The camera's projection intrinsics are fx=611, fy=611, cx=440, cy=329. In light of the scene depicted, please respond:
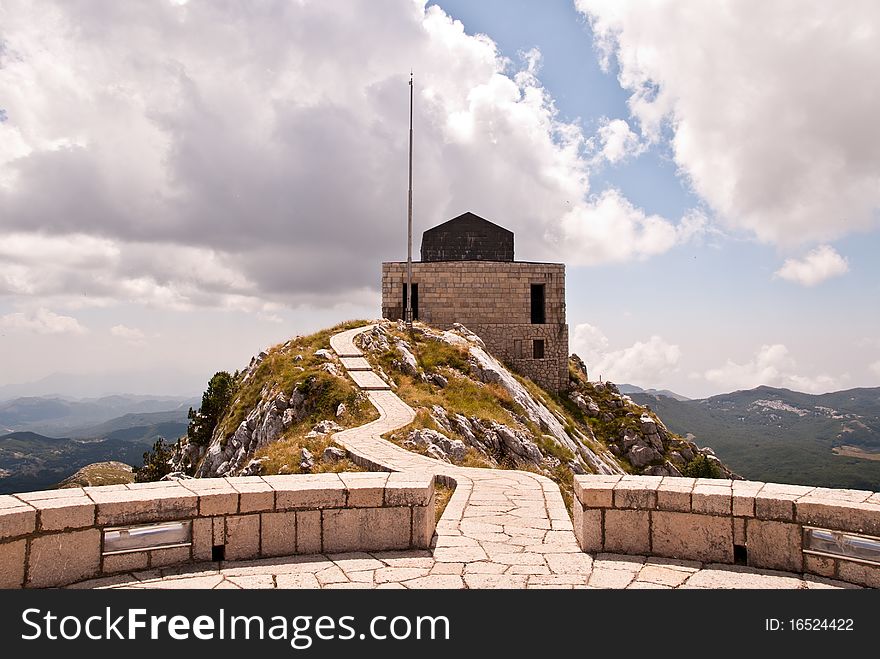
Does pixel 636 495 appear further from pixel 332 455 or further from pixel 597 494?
pixel 332 455

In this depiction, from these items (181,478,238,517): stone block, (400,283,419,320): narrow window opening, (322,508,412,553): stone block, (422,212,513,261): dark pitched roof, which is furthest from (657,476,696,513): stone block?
(422,212,513,261): dark pitched roof

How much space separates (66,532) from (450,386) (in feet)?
65.0

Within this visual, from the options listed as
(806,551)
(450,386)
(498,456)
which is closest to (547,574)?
(806,551)

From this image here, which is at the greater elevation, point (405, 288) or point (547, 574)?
point (405, 288)

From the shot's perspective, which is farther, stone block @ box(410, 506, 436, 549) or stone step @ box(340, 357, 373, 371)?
stone step @ box(340, 357, 373, 371)

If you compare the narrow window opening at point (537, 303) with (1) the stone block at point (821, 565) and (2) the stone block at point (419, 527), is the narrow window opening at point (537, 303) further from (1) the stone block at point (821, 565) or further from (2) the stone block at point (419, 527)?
(1) the stone block at point (821, 565)

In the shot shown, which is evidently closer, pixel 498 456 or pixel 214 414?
pixel 498 456

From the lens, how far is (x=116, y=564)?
224 inches

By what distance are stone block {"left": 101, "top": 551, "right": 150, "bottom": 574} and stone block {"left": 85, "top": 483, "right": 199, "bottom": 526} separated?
316 millimetres

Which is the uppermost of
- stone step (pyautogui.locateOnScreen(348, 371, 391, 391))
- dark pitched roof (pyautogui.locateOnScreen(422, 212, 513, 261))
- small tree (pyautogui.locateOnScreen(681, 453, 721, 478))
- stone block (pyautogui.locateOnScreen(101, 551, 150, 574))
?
dark pitched roof (pyautogui.locateOnScreen(422, 212, 513, 261))

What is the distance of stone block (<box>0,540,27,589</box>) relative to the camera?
509 centimetres

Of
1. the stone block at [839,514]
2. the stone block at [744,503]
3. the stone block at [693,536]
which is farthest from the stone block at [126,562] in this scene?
the stone block at [839,514]

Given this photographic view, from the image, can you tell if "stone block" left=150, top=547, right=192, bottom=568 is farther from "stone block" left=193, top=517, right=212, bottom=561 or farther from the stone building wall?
the stone building wall
